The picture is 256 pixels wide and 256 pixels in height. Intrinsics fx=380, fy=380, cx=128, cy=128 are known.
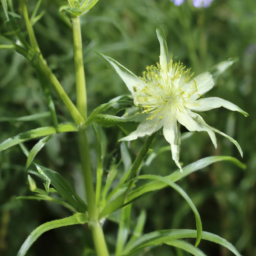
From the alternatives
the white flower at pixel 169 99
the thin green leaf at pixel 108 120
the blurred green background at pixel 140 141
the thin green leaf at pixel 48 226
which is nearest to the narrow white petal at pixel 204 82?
the white flower at pixel 169 99

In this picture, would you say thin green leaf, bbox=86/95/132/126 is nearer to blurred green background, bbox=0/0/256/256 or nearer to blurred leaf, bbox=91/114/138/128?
blurred leaf, bbox=91/114/138/128

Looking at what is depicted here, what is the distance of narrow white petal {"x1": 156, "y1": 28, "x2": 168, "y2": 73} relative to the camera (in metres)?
0.45

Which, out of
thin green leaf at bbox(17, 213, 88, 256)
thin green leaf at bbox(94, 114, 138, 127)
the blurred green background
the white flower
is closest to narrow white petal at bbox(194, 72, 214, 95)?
the white flower

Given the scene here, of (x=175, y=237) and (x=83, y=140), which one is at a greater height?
(x=83, y=140)

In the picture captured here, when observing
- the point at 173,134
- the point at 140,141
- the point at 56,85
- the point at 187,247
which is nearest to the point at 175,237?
the point at 187,247

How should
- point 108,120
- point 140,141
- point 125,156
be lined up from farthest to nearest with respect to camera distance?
1. point 140,141
2. point 125,156
3. point 108,120

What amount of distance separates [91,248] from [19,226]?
0.88ft

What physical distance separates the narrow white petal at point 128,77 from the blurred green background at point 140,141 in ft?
1.00

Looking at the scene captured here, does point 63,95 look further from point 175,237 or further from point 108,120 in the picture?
point 175,237

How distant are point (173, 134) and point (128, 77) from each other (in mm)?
92

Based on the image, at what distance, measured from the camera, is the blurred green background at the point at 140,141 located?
83 centimetres

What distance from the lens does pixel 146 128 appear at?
43 cm

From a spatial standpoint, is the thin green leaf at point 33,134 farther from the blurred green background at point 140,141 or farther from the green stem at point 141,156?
the blurred green background at point 140,141

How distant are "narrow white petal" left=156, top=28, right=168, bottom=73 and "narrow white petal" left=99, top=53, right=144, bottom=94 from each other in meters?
0.04
